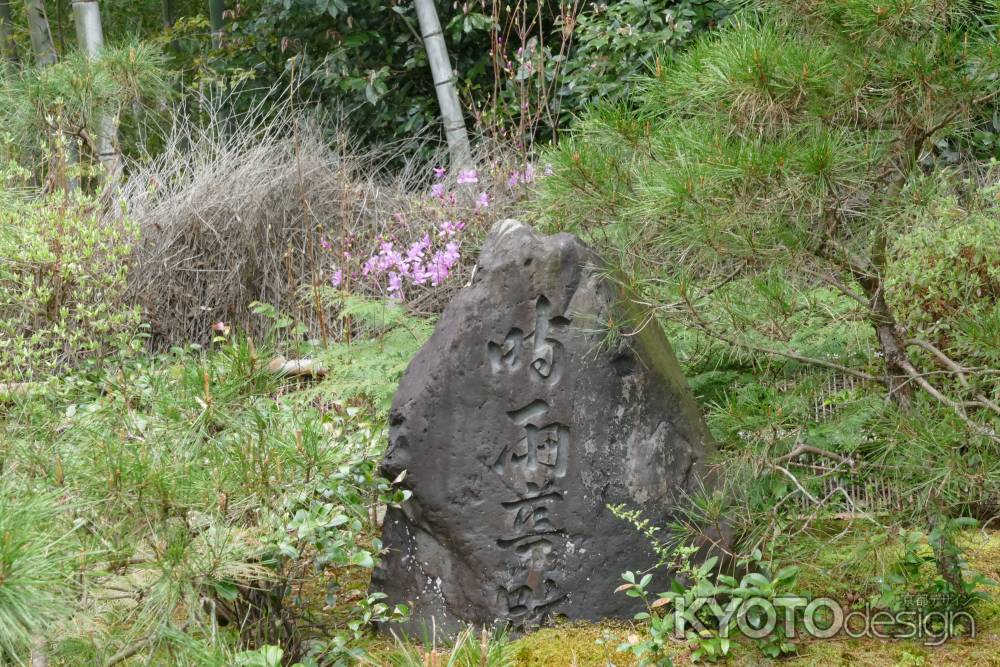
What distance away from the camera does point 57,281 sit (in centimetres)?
420

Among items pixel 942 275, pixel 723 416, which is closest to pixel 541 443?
pixel 723 416

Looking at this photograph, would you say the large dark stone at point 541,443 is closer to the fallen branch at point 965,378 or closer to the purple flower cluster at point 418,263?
the fallen branch at point 965,378

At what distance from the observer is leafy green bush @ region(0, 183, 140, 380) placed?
3695mm

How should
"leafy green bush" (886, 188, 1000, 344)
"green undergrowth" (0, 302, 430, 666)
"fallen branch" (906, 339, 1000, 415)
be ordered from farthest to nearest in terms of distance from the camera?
"leafy green bush" (886, 188, 1000, 344) → "fallen branch" (906, 339, 1000, 415) → "green undergrowth" (0, 302, 430, 666)

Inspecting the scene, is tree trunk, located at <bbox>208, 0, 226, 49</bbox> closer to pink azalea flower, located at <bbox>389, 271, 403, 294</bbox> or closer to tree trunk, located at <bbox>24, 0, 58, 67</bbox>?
tree trunk, located at <bbox>24, 0, 58, 67</bbox>

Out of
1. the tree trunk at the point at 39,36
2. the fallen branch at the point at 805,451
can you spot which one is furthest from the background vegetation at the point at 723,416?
the tree trunk at the point at 39,36

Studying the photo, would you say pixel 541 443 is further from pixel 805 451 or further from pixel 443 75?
pixel 443 75

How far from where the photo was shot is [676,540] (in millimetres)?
2578

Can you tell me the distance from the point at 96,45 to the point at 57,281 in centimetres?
200

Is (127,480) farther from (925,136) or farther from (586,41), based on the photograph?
(586,41)

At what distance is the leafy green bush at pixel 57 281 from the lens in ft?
12.1

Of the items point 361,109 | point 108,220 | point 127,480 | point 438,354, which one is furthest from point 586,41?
point 127,480

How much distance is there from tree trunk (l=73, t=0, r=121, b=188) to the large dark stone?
11.6ft

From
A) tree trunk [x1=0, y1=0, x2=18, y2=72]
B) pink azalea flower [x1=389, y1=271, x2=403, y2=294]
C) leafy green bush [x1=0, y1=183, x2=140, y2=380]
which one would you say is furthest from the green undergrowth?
tree trunk [x1=0, y1=0, x2=18, y2=72]
